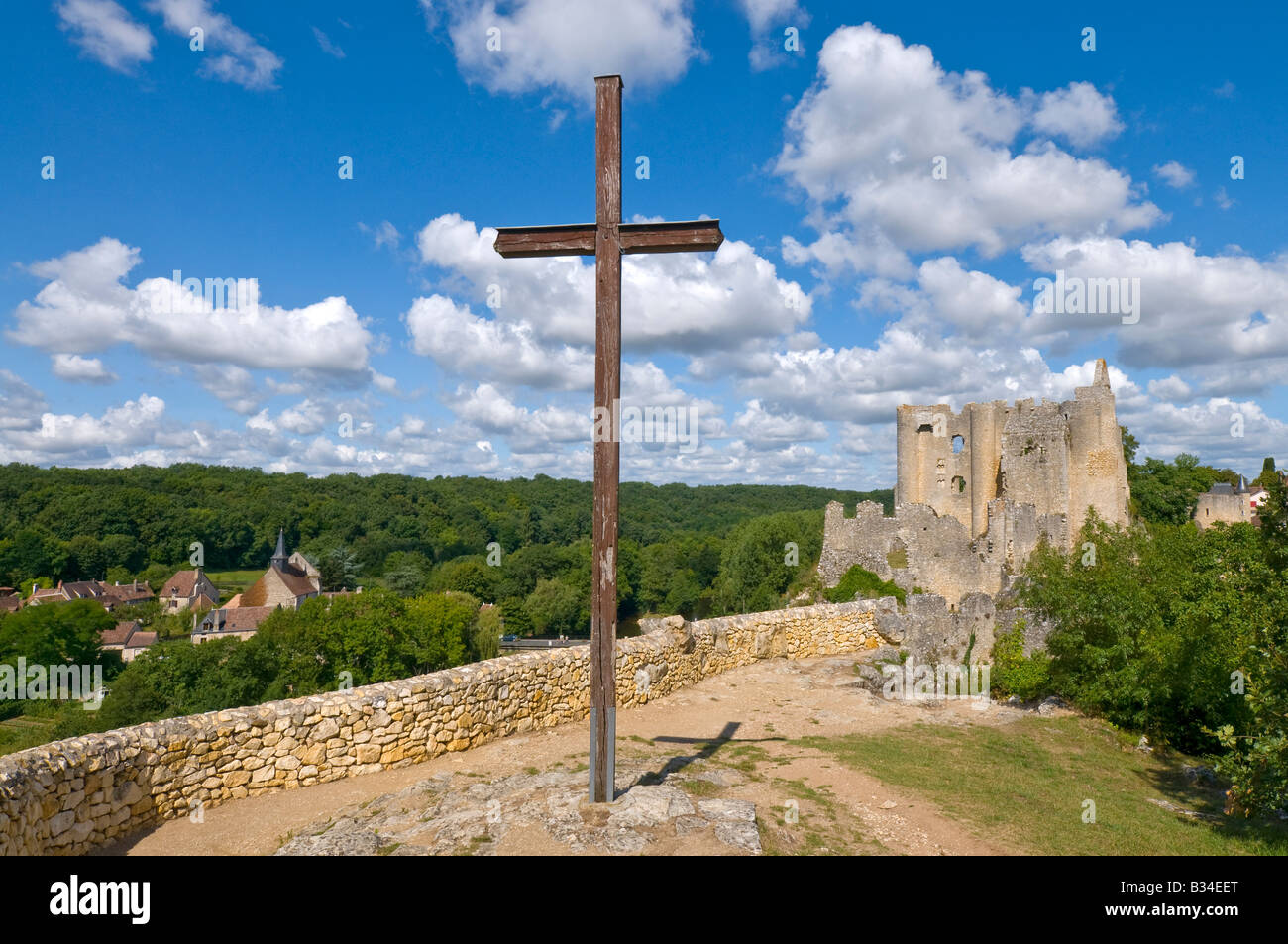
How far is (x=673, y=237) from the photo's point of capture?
22.3 feet

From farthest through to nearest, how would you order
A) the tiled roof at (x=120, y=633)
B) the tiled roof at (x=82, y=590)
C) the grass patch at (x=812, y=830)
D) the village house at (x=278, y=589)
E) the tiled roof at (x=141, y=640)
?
the tiled roof at (x=82, y=590) → the village house at (x=278, y=589) → the tiled roof at (x=120, y=633) → the tiled roof at (x=141, y=640) → the grass patch at (x=812, y=830)

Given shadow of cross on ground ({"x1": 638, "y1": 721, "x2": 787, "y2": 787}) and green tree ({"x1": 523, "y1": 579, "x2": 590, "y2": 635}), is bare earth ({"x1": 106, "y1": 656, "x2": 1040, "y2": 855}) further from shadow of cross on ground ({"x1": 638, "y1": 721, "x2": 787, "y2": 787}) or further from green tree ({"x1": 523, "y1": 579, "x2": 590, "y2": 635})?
green tree ({"x1": 523, "y1": 579, "x2": 590, "y2": 635})

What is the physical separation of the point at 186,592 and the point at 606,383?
83188mm

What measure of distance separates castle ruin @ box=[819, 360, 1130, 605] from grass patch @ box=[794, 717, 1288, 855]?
13.6 metres

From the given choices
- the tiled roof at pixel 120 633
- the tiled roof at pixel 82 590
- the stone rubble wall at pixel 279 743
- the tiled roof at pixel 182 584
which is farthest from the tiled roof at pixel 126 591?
the stone rubble wall at pixel 279 743

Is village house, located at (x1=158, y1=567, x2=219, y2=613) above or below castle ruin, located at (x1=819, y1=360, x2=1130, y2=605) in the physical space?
below

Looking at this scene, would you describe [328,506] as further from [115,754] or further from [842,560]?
[115,754]

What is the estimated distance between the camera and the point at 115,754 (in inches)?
257

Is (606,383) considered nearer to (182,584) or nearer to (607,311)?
(607,311)

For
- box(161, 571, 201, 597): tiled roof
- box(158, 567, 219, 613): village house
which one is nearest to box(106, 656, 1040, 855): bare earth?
box(158, 567, 219, 613): village house

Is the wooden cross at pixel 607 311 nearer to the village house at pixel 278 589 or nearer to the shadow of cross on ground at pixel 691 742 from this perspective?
the shadow of cross on ground at pixel 691 742

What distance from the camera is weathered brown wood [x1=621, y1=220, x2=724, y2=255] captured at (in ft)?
21.9

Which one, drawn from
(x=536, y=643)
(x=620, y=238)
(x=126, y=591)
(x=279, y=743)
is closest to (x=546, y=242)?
(x=620, y=238)

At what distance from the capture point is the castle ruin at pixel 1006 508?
26.2 m
